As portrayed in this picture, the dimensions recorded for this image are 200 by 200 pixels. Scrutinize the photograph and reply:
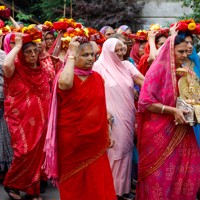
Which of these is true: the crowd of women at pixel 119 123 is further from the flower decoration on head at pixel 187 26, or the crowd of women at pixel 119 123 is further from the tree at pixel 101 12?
the tree at pixel 101 12

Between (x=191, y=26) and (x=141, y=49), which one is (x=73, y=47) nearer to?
(x=191, y=26)

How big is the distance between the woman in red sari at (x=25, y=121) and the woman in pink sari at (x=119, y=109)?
85 cm

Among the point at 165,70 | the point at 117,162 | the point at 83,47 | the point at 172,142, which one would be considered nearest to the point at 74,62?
the point at 83,47

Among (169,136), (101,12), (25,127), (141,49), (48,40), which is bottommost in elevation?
(25,127)

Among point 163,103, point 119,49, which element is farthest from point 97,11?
point 163,103

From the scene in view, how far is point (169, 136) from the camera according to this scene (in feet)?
17.4

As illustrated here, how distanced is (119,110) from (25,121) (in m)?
1.17

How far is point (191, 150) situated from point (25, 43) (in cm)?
244

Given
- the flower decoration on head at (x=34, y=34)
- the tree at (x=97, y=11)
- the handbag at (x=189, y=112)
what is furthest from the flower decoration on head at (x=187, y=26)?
the tree at (x=97, y=11)

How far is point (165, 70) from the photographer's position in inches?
207

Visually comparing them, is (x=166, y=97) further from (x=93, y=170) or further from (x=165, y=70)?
(x=93, y=170)

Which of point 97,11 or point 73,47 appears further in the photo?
point 97,11

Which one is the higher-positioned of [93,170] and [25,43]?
[25,43]

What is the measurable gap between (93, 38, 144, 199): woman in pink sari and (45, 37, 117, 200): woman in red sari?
2.85ft
